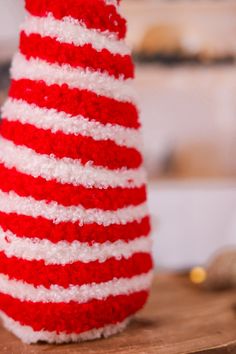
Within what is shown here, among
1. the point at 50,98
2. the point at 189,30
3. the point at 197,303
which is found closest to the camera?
the point at 50,98

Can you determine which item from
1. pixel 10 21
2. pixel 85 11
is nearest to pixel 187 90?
pixel 10 21

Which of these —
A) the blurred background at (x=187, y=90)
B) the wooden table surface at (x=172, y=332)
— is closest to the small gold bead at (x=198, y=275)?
the wooden table surface at (x=172, y=332)

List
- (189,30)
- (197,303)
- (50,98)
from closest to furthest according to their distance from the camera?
1. (50,98)
2. (197,303)
3. (189,30)

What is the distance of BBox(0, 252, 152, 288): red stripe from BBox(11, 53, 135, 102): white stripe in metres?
0.15

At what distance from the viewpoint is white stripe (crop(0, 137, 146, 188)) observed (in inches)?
17.1

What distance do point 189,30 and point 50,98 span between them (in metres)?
1.32

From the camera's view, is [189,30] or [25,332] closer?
[25,332]

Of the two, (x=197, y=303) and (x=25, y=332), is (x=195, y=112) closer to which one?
(x=197, y=303)

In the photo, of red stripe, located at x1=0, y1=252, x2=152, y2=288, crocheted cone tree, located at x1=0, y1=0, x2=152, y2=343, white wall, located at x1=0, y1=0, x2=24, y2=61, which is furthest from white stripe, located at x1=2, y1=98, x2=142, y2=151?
white wall, located at x1=0, y1=0, x2=24, y2=61

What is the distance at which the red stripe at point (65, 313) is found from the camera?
0.45 m

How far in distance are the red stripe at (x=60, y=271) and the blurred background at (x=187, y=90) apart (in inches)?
42.3

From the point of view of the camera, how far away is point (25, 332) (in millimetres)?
467

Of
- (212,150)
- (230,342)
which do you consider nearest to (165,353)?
(230,342)

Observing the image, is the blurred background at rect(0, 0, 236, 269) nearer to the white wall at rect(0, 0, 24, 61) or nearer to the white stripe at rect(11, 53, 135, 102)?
the white wall at rect(0, 0, 24, 61)
